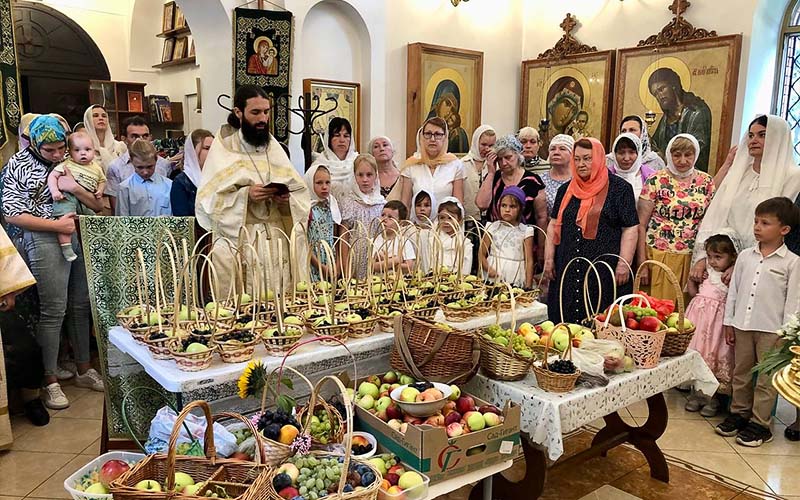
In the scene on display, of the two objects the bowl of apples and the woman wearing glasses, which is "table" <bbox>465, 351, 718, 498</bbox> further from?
the woman wearing glasses

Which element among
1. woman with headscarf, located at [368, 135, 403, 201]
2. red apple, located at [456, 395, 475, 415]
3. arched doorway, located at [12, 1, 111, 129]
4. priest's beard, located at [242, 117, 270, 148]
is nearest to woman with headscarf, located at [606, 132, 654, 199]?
woman with headscarf, located at [368, 135, 403, 201]

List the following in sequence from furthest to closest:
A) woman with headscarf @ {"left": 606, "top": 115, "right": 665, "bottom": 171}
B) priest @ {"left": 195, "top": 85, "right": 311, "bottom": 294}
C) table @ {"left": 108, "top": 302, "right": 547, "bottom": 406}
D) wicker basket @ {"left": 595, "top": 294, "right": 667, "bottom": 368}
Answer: woman with headscarf @ {"left": 606, "top": 115, "right": 665, "bottom": 171}
priest @ {"left": 195, "top": 85, "right": 311, "bottom": 294}
wicker basket @ {"left": 595, "top": 294, "right": 667, "bottom": 368}
table @ {"left": 108, "top": 302, "right": 547, "bottom": 406}

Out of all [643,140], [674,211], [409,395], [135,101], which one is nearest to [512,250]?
[674,211]

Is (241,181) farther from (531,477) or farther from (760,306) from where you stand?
(760,306)

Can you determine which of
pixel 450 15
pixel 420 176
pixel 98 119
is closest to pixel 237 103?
pixel 420 176

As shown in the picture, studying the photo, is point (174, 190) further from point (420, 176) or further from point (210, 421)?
point (210, 421)

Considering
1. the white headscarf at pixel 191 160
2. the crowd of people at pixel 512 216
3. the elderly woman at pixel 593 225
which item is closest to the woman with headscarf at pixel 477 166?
the crowd of people at pixel 512 216

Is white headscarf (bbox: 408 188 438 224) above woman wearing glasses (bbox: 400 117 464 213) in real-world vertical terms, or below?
below

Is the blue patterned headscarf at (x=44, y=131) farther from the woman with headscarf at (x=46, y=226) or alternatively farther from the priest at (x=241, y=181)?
the priest at (x=241, y=181)

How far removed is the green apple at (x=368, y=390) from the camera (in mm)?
2410

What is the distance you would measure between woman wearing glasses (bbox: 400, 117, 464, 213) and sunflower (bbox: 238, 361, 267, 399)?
→ 2.89 m

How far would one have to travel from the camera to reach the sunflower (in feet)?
7.21

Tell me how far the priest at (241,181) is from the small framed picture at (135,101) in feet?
18.4

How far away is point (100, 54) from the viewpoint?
8.79 metres
